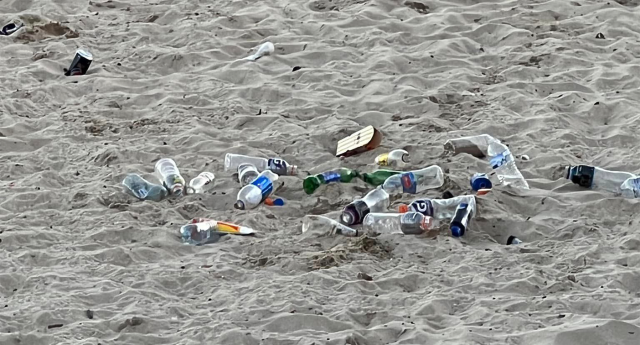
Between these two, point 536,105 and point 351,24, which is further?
point 351,24

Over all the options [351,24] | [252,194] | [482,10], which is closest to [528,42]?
[482,10]

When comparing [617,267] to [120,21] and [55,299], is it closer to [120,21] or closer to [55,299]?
[55,299]

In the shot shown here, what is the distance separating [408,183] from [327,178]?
46cm

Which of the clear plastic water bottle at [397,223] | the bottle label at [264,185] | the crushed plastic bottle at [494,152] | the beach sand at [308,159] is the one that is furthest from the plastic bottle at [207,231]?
the crushed plastic bottle at [494,152]

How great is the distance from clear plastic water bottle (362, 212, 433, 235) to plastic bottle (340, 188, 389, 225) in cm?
4

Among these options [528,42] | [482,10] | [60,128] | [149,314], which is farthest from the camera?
[482,10]

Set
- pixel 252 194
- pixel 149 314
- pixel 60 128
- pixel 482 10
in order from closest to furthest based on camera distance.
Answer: pixel 149 314
pixel 252 194
pixel 60 128
pixel 482 10

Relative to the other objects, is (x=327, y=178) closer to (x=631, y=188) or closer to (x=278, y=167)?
(x=278, y=167)

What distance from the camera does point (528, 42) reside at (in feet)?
26.5

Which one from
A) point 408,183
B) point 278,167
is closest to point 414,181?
point 408,183

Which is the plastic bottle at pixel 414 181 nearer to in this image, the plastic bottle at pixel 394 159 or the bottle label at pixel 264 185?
the plastic bottle at pixel 394 159

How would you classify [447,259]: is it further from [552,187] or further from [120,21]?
[120,21]

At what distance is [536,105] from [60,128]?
9.96 ft

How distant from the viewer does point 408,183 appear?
6086mm
